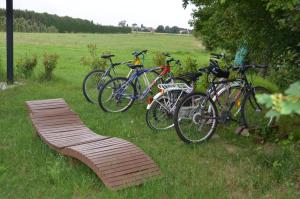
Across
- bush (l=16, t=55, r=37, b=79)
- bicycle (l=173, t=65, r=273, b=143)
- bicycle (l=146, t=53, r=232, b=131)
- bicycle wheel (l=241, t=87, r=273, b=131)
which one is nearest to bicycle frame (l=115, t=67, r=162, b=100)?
bicycle (l=146, t=53, r=232, b=131)

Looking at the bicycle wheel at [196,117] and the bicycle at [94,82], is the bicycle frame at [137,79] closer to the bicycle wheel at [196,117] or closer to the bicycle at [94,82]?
the bicycle at [94,82]

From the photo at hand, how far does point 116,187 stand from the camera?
4.52 metres

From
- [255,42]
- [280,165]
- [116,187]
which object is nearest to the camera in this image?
[116,187]

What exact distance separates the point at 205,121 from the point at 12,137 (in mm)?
2591

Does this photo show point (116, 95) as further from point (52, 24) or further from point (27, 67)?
point (52, 24)

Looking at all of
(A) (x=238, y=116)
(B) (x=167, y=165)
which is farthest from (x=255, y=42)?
(B) (x=167, y=165)

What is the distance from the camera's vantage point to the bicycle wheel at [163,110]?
707cm

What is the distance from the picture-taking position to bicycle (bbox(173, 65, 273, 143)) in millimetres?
6332

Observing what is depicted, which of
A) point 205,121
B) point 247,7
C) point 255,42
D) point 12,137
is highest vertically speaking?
point 247,7

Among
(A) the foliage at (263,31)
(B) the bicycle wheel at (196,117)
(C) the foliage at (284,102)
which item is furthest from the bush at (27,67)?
(C) the foliage at (284,102)

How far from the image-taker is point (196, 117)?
645 centimetres

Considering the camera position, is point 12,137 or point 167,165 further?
point 12,137

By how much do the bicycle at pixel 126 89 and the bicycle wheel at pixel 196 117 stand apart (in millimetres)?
1894

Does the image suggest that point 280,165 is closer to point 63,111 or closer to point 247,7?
point 247,7
